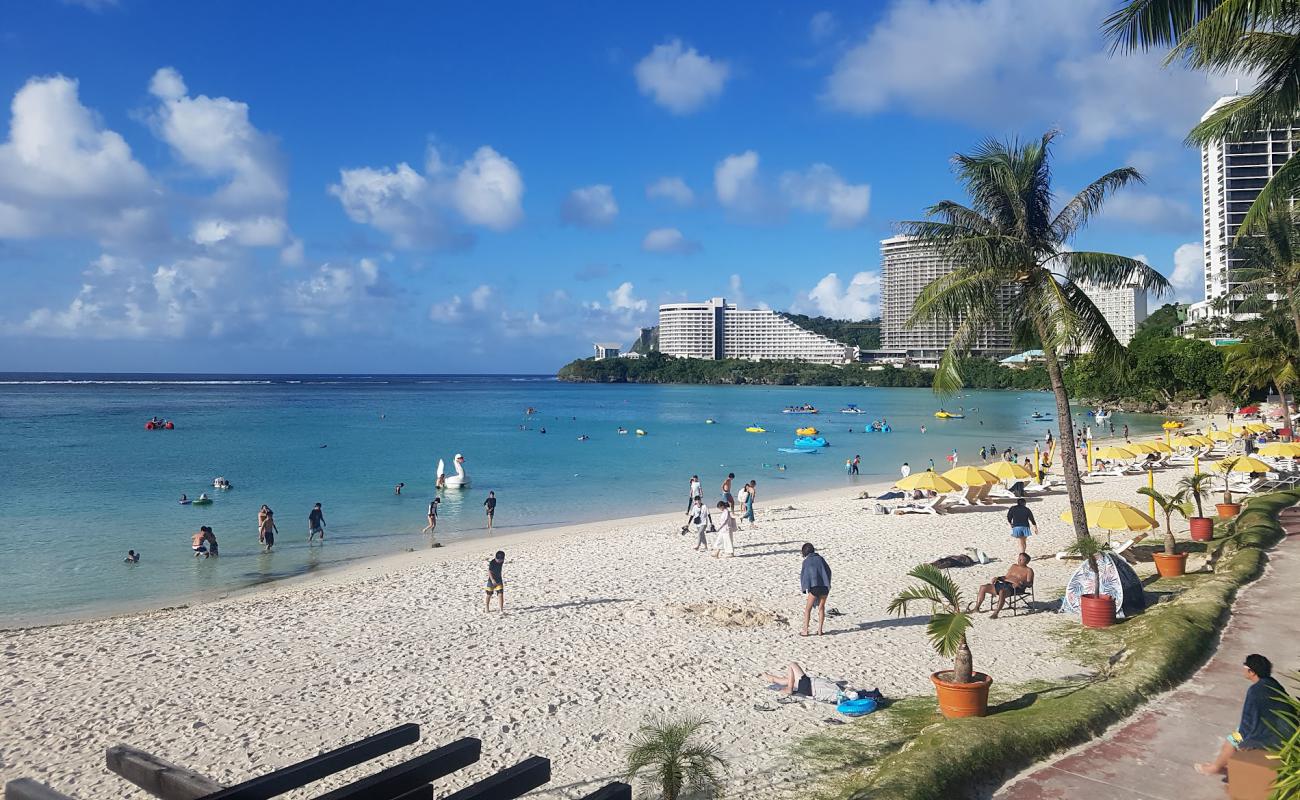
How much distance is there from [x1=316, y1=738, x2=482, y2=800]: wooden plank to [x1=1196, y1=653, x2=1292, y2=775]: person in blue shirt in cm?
517

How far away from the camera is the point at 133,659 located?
37.4 feet

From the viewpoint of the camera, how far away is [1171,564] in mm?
12922

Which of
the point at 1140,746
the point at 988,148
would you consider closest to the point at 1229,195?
the point at 988,148

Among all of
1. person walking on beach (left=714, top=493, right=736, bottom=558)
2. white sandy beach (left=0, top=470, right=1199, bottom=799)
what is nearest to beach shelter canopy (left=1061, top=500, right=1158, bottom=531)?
white sandy beach (left=0, top=470, right=1199, bottom=799)

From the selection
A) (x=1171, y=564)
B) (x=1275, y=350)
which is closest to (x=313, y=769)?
(x=1171, y=564)

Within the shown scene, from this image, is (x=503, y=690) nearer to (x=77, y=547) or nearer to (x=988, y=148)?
(x=988, y=148)

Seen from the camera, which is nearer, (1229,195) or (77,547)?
(77,547)

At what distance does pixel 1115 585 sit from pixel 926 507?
12.2m

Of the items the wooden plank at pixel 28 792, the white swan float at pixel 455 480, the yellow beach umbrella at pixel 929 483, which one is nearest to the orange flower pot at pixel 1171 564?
the yellow beach umbrella at pixel 929 483

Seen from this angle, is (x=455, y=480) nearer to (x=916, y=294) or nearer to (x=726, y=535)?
(x=726, y=535)

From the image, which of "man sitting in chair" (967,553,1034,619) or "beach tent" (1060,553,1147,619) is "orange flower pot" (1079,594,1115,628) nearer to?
"beach tent" (1060,553,1147,619)

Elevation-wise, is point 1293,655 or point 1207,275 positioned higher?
point 1207,275

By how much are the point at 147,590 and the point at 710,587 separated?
38.8 ft

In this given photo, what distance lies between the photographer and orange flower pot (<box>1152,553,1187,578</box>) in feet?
42.3
